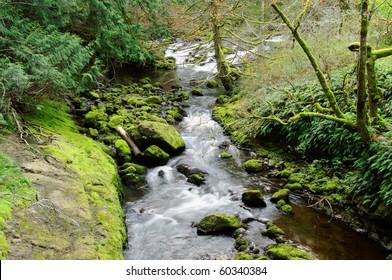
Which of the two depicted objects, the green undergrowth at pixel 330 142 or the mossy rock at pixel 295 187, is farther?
the mossy rock at pixel 295 187

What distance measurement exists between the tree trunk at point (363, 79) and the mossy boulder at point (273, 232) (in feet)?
9.42

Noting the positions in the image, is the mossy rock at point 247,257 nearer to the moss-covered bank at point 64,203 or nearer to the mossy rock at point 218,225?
the mossy rock at point 218,225

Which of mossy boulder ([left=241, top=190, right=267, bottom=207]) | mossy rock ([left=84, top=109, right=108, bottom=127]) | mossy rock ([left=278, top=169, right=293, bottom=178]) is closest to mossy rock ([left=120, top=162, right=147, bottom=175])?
mossy rock ([left=84, top=109, right=108, bottom=127])

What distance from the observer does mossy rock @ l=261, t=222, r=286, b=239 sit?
6.91 meters

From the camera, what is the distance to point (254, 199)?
802 centimetres

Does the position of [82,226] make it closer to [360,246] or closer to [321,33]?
[360,246]

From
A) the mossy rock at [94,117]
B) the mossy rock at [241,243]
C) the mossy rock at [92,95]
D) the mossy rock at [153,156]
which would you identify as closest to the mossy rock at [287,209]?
the mossy rock at [241,243]

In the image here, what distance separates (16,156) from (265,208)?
5363 mm

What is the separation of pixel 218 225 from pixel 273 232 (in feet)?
3.69

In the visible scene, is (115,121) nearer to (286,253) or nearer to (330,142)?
(330,142)

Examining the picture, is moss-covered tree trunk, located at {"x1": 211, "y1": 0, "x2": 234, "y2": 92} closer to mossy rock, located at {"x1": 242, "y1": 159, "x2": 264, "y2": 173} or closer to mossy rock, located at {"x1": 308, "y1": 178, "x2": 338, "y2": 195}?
mossy rock, located at {"x1": 242, "y1": 159, "x2": 264, "y2": 173}

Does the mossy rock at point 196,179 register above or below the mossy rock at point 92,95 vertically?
below

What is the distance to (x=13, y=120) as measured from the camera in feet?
24.1

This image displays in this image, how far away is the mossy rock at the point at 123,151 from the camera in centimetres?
994
